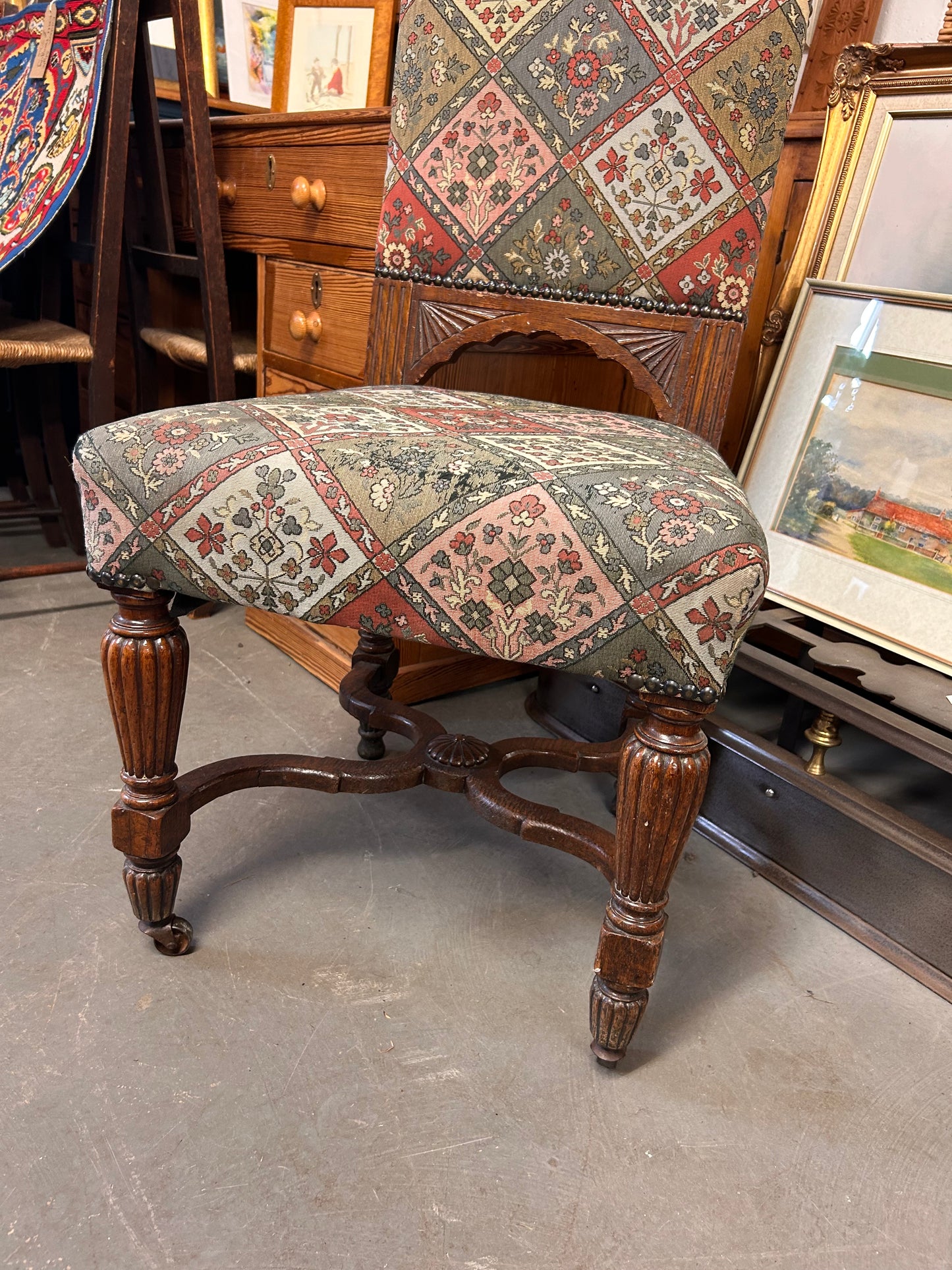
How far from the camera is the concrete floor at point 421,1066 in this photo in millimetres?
703

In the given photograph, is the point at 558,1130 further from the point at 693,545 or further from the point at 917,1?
the point at 917,1

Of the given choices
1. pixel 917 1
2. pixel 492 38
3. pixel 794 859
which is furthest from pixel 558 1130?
pixel 917 1

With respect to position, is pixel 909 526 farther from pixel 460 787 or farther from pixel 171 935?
pixel 171 935

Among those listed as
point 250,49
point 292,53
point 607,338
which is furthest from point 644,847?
point 250,49

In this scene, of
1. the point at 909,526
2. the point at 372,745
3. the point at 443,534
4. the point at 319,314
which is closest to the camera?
the point at 443,534

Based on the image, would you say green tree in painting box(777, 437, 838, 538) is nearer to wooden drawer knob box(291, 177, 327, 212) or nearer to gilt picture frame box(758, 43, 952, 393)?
gilt picture frame box(758, 43, 952, 393)

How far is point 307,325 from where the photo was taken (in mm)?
1423

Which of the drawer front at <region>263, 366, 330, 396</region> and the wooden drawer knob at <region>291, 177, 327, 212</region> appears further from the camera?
the drawer front at <region>263, 366, 330, 396</region>

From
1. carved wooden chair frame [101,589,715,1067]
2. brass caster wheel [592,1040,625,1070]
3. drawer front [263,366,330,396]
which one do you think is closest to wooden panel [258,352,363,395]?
drawer front [263,366,330,396]

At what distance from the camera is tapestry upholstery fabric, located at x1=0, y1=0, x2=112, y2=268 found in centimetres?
149

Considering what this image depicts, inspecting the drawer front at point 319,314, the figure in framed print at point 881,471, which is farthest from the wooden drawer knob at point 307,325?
the figure in framed print at point 881,471

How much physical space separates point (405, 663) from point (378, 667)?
0.24 metres

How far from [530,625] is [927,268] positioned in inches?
34.1

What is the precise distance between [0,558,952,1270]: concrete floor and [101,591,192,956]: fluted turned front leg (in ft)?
0.33
